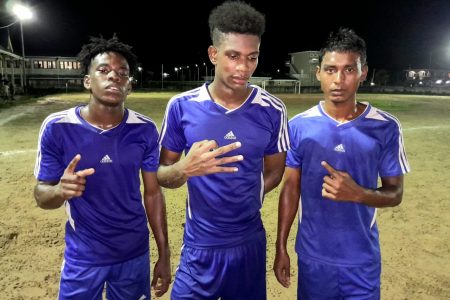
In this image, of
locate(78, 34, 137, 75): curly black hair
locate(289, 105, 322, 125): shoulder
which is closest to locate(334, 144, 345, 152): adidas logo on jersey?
locate(289, 105, 322, 125): shoulder

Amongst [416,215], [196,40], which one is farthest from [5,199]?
[196,40]

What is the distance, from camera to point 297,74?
219 feet

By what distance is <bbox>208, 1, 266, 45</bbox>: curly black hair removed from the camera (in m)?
2.55

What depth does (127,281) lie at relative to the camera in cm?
267

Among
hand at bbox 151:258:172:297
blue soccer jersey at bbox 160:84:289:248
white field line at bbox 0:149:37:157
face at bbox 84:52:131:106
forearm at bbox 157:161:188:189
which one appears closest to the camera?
forearm at bbox 157:161:188:189

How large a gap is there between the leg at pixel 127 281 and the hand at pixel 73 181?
64cm

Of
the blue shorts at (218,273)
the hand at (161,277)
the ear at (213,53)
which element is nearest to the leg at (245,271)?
the blue shorts at (218,273)

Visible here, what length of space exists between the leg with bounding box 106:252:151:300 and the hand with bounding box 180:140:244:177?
2.95 feet

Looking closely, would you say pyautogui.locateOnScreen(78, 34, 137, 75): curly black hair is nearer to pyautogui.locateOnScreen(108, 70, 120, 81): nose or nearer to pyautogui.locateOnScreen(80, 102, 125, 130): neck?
pyautogui.locateOnScreen(108, 70, 120, 81): nose

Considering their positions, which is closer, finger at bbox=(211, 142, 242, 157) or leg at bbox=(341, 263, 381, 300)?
finger at bbox=(211, 142, 242, 157)

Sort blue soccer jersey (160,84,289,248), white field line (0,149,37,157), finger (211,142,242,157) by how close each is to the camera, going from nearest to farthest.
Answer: finger (211,142,242,157) → blue soccer jersey (160,84,289,248) → white field line (0,149,37,157)

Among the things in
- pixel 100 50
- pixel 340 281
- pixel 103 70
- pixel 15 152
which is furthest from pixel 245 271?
pixel 15 152

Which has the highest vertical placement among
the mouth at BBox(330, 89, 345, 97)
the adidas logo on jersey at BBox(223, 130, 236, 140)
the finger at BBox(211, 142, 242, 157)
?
the mouth at BBox(330, 89, 345, 97)

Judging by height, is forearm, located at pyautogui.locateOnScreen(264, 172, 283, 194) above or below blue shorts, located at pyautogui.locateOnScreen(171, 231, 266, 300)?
above
